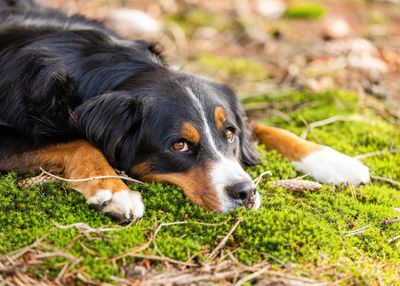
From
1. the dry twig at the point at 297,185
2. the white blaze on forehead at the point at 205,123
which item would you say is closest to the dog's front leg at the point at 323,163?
the dry twig at the point at 297,185

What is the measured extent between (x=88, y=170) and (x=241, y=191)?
0.95 metres

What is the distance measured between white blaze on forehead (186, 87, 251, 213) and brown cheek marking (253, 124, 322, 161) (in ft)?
3.09

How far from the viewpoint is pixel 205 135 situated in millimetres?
3836

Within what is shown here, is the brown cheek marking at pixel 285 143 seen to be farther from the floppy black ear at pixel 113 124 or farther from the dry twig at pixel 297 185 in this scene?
the floppy black ear at pixel 113 124

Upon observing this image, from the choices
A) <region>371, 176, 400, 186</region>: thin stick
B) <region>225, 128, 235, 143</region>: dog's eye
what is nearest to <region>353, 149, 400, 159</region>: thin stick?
<region>371, 176, 400, 186</region>: thin stick

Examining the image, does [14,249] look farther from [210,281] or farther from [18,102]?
[18,102]

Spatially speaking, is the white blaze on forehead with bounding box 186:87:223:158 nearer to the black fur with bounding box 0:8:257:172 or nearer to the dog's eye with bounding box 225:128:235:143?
the black fur with bounding box 0:8:257:172

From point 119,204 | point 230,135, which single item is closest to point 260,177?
point 230,135

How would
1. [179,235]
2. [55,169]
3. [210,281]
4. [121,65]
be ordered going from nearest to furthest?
[210,281] → [179,235] → [55,169] → [121,65]

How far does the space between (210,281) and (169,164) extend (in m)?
1.03

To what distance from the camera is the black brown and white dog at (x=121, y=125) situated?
144 inches

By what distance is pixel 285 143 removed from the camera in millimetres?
4816

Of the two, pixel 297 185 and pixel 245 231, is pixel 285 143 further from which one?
pixel 245 231

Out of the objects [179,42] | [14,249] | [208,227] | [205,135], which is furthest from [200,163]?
[179,42]
